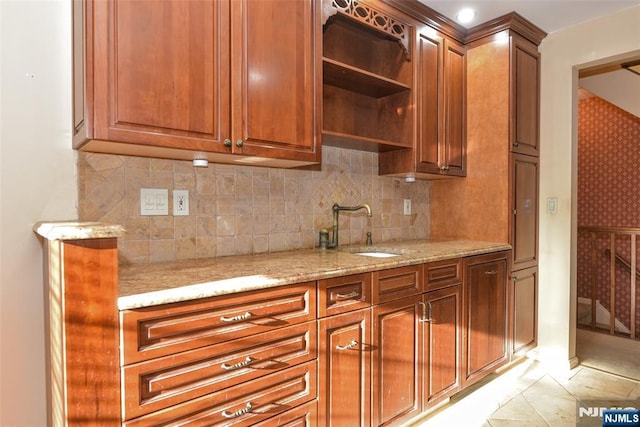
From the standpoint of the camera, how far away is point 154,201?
1646 mm

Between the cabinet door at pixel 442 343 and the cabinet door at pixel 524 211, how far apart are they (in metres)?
0.75

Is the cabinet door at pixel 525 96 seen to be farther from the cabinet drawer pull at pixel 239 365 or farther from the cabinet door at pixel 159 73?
the cabinet drawer pull at pixel 239 365

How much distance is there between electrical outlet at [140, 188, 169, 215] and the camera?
1.62 metres

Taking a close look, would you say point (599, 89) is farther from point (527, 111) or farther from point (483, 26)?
point (483, 26)

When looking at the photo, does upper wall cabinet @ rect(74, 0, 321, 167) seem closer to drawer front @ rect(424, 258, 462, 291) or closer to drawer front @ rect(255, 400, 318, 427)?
drawer front @ rect(424, 258, 462, 291)

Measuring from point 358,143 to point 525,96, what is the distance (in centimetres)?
138

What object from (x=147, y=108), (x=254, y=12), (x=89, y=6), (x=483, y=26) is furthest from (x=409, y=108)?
(x=89, y=6)

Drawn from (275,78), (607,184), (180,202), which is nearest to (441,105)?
(275,78)

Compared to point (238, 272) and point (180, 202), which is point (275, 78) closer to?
point (180, 202)

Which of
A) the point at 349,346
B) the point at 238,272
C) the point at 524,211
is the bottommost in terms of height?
the point at 349,346

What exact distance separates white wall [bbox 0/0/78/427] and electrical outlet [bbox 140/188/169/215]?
0.28 meters

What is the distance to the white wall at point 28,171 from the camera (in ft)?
4.27

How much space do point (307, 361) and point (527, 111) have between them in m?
2.39

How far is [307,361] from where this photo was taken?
1.44 metres
